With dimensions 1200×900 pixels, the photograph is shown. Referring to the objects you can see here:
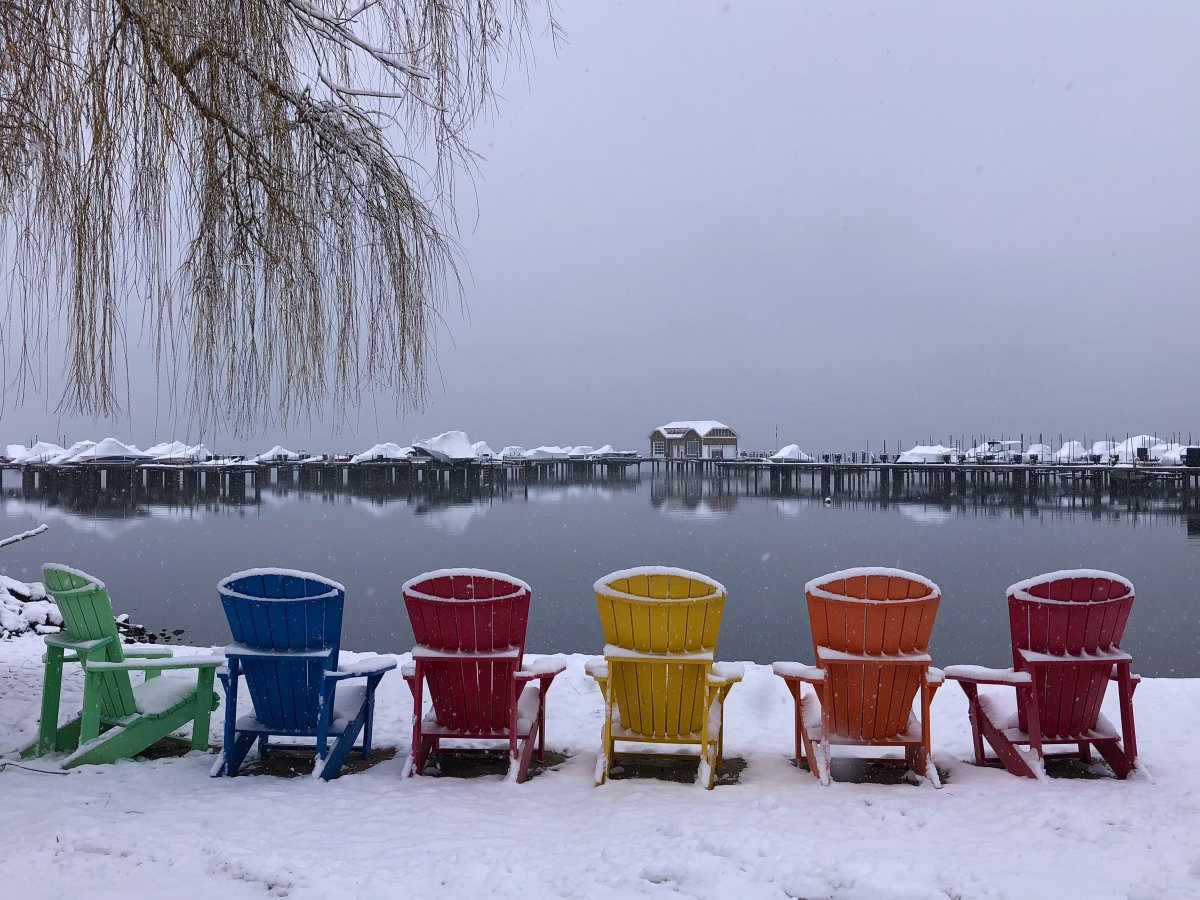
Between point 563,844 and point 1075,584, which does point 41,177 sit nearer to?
point 563,844

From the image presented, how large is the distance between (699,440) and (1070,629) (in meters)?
102

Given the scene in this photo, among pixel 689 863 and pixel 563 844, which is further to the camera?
pixel 563 844

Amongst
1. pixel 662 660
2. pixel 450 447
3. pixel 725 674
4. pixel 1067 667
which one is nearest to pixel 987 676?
pixel 1067 667

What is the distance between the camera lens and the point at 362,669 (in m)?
3.87

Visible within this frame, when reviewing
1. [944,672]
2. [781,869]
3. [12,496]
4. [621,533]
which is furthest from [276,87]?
[12,496]

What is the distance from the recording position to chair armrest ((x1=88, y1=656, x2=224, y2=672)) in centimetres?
375

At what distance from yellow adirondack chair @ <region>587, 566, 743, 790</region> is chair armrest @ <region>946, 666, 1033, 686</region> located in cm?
121

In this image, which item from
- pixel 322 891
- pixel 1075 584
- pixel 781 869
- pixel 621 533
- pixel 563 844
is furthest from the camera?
pixel 621 533

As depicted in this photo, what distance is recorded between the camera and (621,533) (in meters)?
40.6

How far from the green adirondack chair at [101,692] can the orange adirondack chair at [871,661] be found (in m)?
3.31

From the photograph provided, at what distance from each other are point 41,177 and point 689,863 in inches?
143

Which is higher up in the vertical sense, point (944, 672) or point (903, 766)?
point (944, 672)

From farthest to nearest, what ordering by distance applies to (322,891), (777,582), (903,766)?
(777,582) → (903,766) → (322,891)

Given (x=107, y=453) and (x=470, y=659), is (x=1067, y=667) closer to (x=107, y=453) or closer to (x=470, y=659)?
(x=470, y=659)
